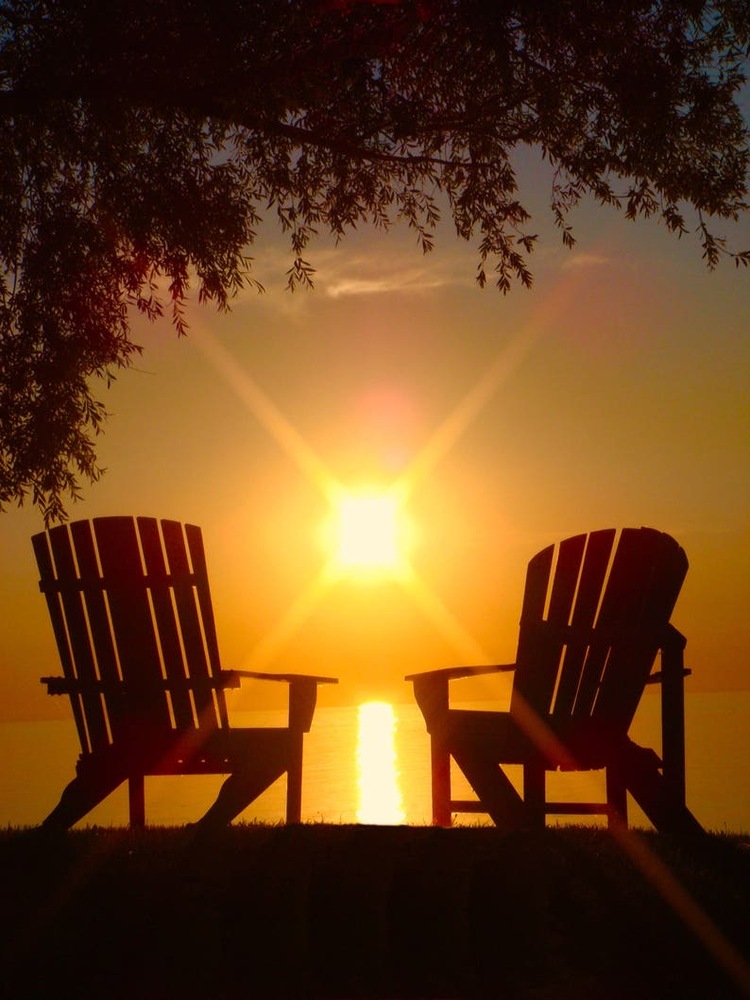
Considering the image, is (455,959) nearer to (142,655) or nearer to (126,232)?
(142,655)

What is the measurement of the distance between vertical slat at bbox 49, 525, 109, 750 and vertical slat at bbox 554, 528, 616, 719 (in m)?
2.55

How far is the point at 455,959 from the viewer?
3850 millimetres

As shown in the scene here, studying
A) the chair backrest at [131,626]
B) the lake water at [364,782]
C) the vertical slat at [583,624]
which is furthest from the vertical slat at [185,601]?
the lake water at [364,782]

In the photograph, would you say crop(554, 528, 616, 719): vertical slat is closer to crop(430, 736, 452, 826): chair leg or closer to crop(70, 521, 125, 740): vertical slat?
crop(430, 736, 452, 826): chair leg

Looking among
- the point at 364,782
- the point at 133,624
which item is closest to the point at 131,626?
the point at 133,624

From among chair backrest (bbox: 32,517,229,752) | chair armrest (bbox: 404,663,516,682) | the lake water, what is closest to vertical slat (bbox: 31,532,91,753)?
chair backrest (bbox: 32,517,229,752)

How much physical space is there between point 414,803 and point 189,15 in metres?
54.6

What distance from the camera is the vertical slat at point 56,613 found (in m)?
6.32

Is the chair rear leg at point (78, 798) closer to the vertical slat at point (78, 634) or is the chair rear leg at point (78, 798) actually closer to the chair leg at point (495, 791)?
the vertical slat at point (78, 634)

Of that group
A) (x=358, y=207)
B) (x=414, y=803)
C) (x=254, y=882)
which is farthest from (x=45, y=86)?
(x=414, y=803)

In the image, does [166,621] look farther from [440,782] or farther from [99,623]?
[440,782]

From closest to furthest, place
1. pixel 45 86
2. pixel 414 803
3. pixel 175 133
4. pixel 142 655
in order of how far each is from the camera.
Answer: pixel 142 655, pixel 45 86, pixel 175 133, pixel 414 803

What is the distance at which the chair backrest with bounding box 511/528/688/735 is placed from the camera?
18.6ft

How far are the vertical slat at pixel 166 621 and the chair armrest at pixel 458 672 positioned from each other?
1258mm
